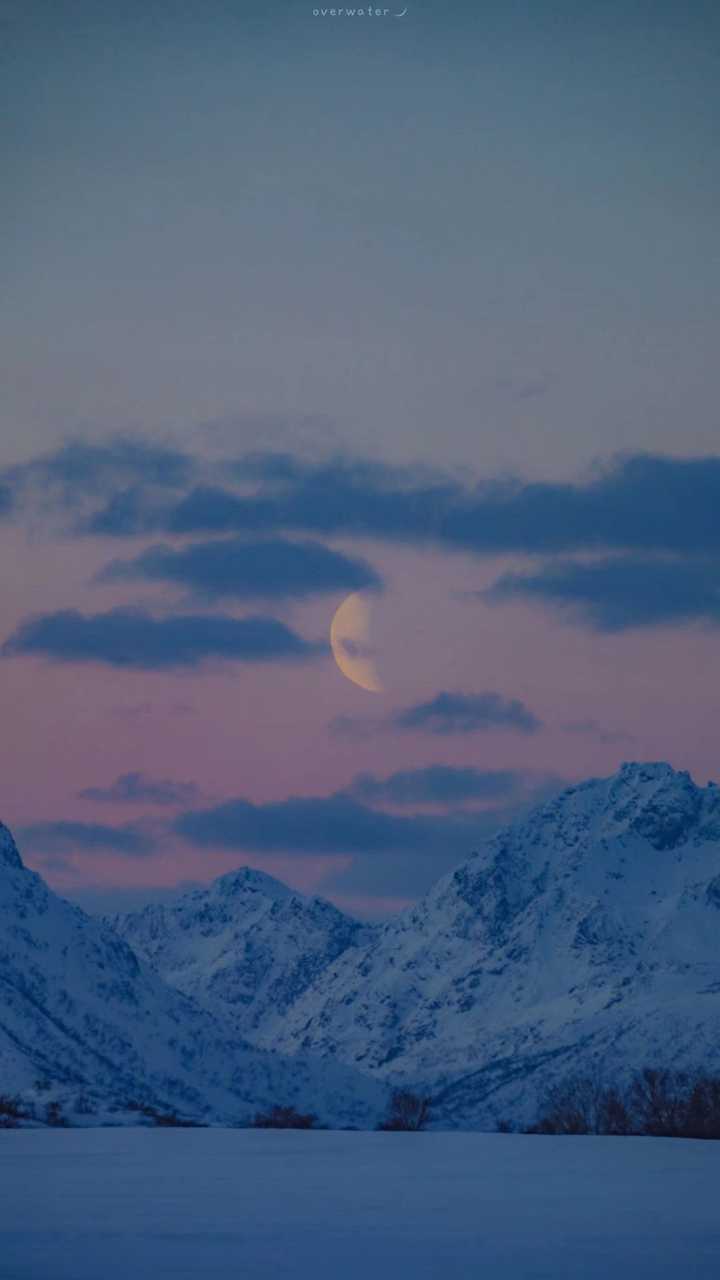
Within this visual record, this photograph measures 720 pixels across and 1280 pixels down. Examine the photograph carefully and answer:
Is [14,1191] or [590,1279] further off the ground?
[14,1191]

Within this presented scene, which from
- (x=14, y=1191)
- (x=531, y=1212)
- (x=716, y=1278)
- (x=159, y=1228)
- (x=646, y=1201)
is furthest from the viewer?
(x=14, y=1191)

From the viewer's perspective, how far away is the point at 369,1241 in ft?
356

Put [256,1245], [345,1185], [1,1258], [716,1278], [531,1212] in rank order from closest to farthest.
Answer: [716,1278] → [1,1258] → [256,1245] → [531,1212] → [345,1185]

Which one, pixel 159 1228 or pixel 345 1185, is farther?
pixel 345 1185

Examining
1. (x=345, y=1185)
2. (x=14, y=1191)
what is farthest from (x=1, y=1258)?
(x=345, y=1185)

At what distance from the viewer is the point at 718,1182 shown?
17625cm

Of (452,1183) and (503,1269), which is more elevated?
(452,1183)

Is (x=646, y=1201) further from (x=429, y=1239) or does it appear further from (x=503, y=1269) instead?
(x=503, y=1269)

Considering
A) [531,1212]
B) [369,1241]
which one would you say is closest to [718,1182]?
[531,1212]

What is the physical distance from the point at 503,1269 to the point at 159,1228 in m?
30.7

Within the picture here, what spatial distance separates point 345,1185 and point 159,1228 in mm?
59799

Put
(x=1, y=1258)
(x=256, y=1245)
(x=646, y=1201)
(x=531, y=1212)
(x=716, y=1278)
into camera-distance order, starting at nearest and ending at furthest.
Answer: (x=716, y=1278)
(x=1, y=1258)
(x=256, y=1245)
(x=531, y=1212)
(x=646, y=1201)

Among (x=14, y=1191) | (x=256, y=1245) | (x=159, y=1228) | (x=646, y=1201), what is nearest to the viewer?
(x=256, y=1245)

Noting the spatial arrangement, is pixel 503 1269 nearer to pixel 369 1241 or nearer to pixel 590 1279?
pixel 590 1279
